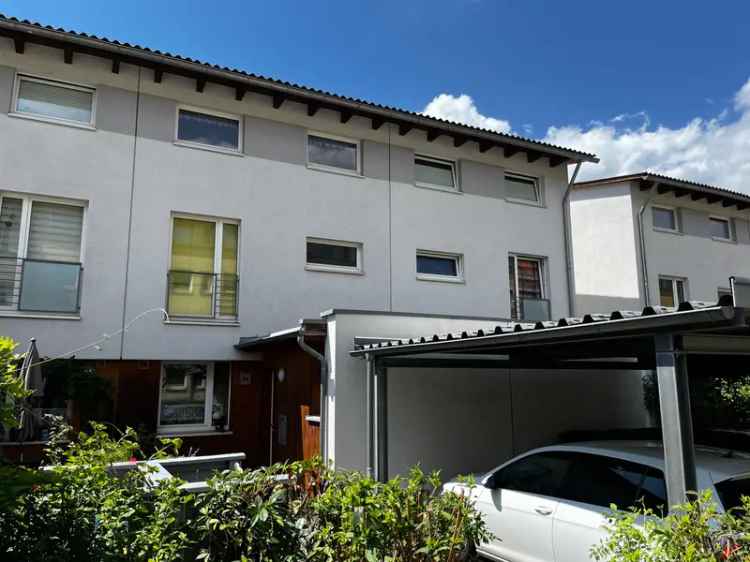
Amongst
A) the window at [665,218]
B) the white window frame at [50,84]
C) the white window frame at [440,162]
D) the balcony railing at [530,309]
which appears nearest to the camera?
the white window frame at [50,84]

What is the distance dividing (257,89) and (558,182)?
28.0 ft

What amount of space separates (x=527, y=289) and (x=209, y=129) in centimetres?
862

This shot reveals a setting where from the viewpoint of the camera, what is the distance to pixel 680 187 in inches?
674

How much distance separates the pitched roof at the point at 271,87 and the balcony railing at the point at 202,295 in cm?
380

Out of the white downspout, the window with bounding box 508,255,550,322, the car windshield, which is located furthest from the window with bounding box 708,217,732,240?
the car windshield

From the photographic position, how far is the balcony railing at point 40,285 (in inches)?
357

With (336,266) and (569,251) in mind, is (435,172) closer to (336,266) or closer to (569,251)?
(336,266)

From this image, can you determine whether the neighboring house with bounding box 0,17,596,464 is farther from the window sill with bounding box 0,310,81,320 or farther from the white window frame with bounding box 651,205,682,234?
the white window frame with bounding box 651,205,682,234

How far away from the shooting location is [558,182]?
49.9 feet

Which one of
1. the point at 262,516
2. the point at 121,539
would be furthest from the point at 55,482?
the point at 262,516

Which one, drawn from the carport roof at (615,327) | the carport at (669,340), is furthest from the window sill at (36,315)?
the carport roof at (615,327)

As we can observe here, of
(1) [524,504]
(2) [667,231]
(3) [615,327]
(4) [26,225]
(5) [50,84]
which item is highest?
(5) [50,84]

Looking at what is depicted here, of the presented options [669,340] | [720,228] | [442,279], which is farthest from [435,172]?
[720,228]

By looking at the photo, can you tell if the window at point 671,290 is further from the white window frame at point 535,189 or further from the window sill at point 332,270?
the window sill at point 332,270
